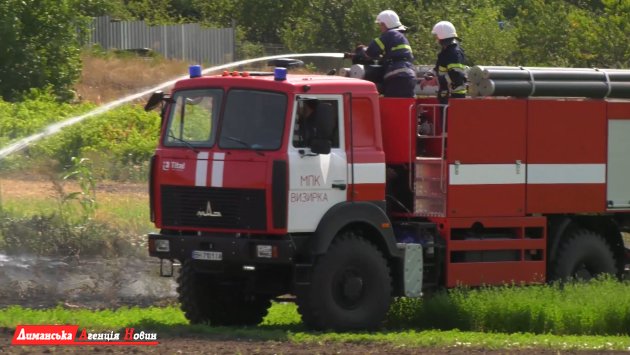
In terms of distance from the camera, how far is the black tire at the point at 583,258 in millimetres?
16797

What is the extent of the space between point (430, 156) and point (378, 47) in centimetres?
139

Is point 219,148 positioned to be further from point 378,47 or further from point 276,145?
point 378,47

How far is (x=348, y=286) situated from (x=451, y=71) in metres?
3.14

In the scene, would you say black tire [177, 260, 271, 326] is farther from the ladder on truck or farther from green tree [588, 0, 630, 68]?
green tree [588, 0, 630, 68]

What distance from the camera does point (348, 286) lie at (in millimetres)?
14539

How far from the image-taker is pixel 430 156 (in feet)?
51.7

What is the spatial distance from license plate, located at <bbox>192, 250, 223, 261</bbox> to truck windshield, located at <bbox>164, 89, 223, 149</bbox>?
112 centimetres

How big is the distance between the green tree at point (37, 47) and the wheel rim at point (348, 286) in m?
15.9

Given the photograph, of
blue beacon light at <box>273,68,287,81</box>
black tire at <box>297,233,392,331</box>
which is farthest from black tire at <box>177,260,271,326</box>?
blue beacon light at <box>273,68,287,81</box>

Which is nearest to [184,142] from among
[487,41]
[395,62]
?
[395,62]

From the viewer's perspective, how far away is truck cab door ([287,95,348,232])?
14.1m

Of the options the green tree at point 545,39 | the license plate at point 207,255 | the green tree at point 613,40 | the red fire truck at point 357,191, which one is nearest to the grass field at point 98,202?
the red fire truck at point 357,191

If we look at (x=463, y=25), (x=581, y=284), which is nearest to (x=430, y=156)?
(x=581, y=284)

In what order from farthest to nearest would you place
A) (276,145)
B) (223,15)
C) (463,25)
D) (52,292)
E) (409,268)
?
(223,15) → (463,25) → (52,292) → (409,268) → (276,145)
